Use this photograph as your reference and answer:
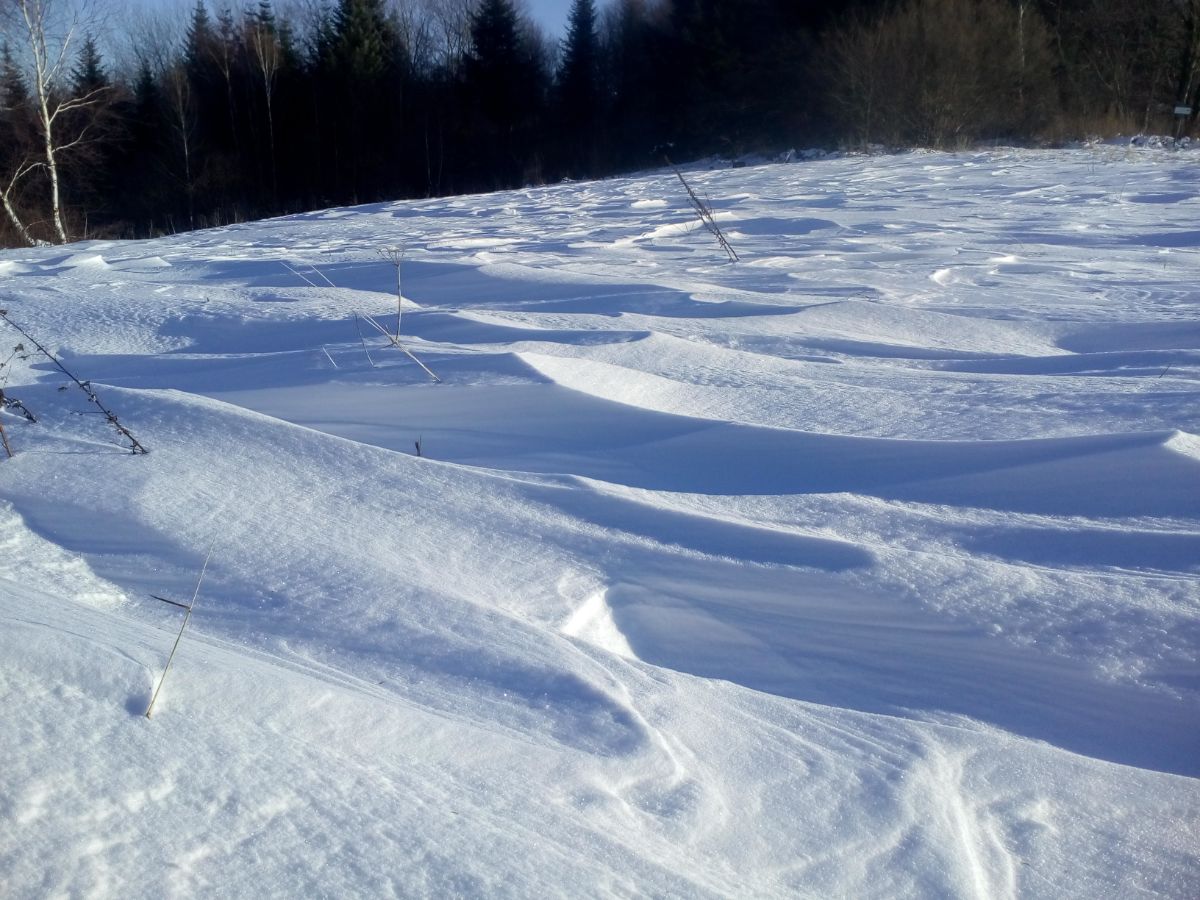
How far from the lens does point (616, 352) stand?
10.7 feet

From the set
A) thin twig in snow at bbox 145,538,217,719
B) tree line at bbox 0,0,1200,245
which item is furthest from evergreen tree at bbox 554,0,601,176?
thin twig in snow at bbox 145,538,217,719

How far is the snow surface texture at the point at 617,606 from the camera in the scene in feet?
3.94

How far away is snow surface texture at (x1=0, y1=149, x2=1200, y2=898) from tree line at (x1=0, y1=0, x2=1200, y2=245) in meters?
13.3

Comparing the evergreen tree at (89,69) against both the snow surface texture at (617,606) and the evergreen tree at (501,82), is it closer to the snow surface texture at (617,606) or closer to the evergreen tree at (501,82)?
the evergreen tree at (501,82)

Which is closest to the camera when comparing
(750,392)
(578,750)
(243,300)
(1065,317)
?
(578,750)

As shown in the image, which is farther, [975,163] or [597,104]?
[597,104]

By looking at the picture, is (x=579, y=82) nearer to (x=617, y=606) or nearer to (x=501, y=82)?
(x=501, y=82)

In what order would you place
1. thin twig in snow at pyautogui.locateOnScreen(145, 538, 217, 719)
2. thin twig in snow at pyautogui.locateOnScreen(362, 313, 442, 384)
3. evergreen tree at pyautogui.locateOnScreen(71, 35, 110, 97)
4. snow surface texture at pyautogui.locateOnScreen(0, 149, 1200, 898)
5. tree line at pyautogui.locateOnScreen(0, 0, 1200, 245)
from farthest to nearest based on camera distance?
evergreen tree at pyautogui.locateOnScreen(71, 35, 110, 97), tree line at pyautogui.locateOnScreen(0, 0, 1200, 245), thin twig in snow at pyautogui.locateOnScreen(362, 313, 442, 384), thin twig in snow at pyautogui.locateOnScreen(145, 538, 217, 719), snow surface texture at pyautogui.locateOnScreen(0, 149, 1200, 898)

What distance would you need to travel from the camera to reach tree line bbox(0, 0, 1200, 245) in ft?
51.1

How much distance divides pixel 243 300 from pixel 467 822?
3.81 m

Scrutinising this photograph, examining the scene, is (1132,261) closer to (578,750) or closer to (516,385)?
(516,385)

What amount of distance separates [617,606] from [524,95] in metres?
29.1

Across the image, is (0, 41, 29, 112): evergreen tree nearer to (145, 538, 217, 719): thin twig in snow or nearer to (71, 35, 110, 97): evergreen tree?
(71, 35, 110, 97): evergreen tree

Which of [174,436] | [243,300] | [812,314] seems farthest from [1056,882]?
[243,300]
